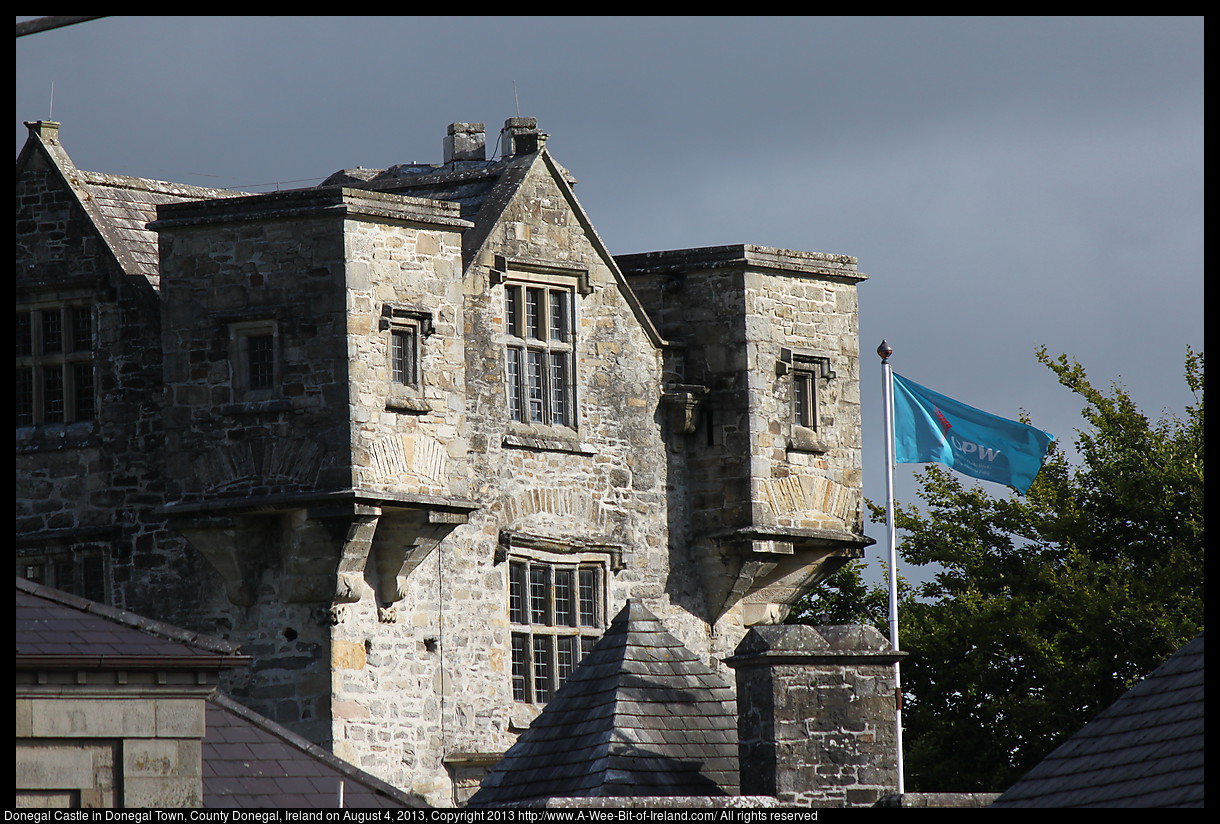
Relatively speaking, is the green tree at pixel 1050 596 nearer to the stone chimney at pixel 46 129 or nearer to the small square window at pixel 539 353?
the small square window at pixel 539 353

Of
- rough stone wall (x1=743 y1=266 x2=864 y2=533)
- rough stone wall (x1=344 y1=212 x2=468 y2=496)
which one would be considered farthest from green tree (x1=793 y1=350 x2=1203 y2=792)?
rough stone wall (x1=344 y1=212 x2=468 y2=496)

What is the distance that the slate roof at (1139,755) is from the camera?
1598 centimetres

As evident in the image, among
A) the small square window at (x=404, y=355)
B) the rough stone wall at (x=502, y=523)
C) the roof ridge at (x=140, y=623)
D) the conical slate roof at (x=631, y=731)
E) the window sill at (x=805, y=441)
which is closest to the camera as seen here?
the roof ridge at (x=140, y=623)

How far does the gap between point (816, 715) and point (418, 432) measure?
7461 millimetres

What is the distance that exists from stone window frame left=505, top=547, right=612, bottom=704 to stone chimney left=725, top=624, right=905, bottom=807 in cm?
754

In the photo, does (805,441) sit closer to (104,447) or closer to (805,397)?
(805,397)

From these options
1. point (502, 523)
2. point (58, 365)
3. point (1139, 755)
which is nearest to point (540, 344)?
point (502, 523)

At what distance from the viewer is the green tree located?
3541 centimetres

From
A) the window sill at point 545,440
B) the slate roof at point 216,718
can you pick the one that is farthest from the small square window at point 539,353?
the slate roof at point 216,718

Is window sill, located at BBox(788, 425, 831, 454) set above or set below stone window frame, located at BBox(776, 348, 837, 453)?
below

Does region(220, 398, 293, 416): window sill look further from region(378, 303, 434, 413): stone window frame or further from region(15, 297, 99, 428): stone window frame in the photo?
region(15, 297, 99, 428): stone window frame

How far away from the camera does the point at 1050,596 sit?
3641 centimetres

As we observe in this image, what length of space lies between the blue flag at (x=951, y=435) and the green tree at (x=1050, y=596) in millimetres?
4677
